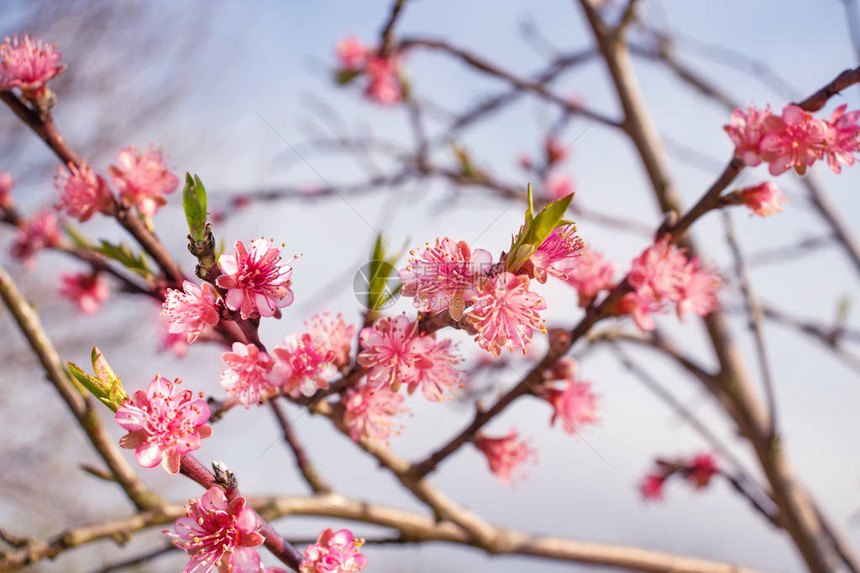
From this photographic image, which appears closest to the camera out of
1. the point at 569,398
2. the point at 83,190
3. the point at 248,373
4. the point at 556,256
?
the point at 556,256

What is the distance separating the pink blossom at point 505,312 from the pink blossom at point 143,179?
2.36 ft

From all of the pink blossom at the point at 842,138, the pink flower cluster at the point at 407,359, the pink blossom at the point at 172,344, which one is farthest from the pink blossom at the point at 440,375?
the pink blossom at the point at 172,344

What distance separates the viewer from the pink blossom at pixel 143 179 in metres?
1.10

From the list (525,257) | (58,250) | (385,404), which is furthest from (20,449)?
(525,257)

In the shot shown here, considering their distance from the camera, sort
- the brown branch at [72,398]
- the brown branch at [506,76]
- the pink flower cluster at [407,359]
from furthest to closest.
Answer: the brown branch at [506,76] < the brown branch at [72,398] < the pink flower cluster at [407,359]

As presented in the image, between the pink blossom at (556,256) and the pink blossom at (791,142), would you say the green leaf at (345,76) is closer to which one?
the pink blossom at (791,142)

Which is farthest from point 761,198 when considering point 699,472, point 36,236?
point 36,236

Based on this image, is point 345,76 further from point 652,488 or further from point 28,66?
point 652,488

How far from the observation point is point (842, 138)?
0.98 meters

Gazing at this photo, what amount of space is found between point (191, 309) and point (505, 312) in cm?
43

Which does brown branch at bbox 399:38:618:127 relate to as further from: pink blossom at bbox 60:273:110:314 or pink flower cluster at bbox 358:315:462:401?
pink flower cluster at bbox 358:315:462:401

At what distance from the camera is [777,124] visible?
0.96m

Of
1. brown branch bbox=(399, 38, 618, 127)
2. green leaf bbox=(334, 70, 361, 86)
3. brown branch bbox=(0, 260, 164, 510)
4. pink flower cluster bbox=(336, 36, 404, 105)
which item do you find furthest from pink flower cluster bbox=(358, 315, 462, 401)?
pink flower cluster bbox=(336, 36, 404, 105)

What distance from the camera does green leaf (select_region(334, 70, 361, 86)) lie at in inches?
113
